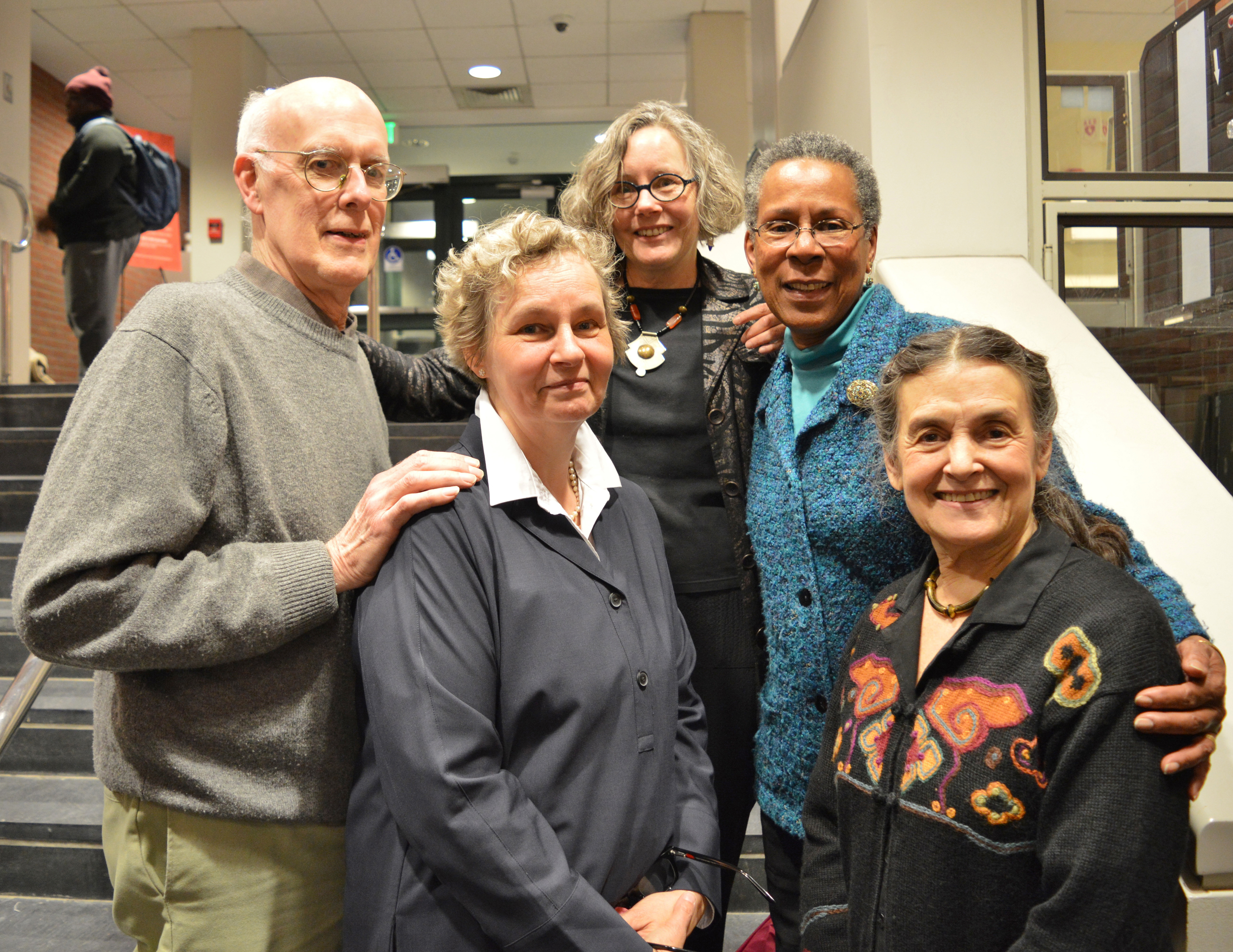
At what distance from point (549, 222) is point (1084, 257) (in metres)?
3.20

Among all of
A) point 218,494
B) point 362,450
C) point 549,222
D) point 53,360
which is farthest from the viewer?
point 53,360

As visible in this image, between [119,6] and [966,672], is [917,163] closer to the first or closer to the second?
[966,672]

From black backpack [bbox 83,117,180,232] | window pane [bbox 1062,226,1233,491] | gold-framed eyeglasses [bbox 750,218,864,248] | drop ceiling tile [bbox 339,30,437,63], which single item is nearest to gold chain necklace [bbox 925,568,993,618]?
gold-framed eyeglasses [bbox 750,218,864,248]

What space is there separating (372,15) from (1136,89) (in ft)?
19.8

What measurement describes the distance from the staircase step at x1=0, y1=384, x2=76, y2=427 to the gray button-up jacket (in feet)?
15.3

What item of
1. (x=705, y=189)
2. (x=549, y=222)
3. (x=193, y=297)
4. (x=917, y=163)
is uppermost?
(x=917, y=163)

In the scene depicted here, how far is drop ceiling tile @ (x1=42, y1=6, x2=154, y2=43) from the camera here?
7.56 meters

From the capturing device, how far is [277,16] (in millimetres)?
7574

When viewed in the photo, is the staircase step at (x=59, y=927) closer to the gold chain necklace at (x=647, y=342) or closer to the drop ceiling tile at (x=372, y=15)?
the gold chain necklace at (x=647, y=342)

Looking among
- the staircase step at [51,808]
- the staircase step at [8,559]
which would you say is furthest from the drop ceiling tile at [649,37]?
the staircase step at [51,808]

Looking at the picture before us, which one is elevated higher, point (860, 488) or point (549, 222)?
point (549, 222)

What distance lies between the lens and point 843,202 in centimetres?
159

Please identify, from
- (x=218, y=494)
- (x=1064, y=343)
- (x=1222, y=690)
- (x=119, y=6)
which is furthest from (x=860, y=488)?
(x=119, y=6)

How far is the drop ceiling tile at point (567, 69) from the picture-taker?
8.49 m
